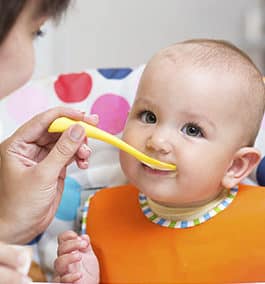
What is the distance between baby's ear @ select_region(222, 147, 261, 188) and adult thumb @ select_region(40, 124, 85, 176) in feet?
0.75

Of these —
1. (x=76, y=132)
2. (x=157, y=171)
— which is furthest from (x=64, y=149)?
(x=157, y=171)

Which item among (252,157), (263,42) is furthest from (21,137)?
(263,42)

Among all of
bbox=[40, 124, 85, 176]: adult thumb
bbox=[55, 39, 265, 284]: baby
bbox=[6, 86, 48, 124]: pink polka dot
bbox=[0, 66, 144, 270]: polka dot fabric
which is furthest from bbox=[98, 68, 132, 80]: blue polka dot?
bbox=[40, 124, 85, 176]: adult thumb

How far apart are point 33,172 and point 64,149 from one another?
0.22 feet

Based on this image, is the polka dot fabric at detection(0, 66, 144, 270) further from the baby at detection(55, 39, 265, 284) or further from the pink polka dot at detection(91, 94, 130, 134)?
the baby at detection(55, 39, 265, 284)

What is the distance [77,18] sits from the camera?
1873mm

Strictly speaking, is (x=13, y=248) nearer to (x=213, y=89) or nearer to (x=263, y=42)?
(x=213, y=89)

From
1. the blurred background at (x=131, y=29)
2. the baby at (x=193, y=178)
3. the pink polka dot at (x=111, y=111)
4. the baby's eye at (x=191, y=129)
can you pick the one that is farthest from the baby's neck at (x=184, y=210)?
the blurred background at (x=131, y=29)

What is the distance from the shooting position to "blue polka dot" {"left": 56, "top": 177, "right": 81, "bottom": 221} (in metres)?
1.17

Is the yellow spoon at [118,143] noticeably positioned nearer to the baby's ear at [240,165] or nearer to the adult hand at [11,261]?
the baby's ear at [240,165]

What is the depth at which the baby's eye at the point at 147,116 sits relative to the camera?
0.97 m

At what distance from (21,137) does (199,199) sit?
0.28 meters

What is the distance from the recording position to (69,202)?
1.18m

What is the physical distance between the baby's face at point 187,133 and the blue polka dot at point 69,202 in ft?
0.80
